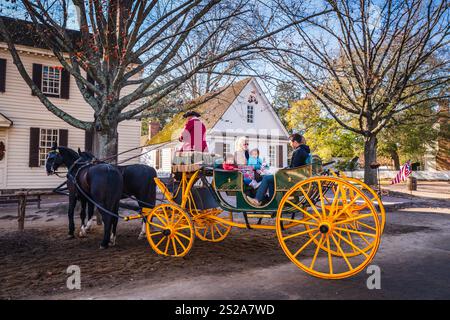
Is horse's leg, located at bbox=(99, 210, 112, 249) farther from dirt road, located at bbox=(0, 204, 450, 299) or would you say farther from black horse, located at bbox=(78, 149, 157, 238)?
black horse, located at bbox=(78, 149, 157, 238)

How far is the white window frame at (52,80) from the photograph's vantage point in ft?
53.0

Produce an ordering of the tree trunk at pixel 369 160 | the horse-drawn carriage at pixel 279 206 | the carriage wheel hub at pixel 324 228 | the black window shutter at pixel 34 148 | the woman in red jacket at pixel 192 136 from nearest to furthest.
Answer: the carriage wheel hub at pixel 324 228, the horse-drawn carriage at pixel 279 206, the woman in red jacket at pixel 192 136, the black window shutter at pixel 34 148, the tree trunk at pixel 369 160

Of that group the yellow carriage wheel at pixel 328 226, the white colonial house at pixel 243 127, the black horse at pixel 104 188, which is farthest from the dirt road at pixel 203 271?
the white colonial house at pixel 243 127

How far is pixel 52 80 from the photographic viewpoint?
1642 cm

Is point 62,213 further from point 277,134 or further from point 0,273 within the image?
point 277,134

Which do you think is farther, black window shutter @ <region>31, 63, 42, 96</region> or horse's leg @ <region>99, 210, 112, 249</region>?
black window shutter @ <region>31, 63, 42, 96</region>

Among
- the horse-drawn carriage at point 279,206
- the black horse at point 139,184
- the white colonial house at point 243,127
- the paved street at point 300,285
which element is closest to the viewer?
the paved street at point 300,285

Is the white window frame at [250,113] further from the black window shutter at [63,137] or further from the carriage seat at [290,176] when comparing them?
the carriage seat at [290,176]

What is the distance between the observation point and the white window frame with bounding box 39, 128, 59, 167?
625 inches

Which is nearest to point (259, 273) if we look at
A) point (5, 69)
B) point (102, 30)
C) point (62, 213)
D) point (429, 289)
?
point (429, 289)

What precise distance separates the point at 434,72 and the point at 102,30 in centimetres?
1696

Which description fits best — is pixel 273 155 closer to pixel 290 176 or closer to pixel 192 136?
pixel 192 136

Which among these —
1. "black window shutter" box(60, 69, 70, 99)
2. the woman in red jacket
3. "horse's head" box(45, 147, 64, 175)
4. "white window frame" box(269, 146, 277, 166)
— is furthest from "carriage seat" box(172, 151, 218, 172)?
"white window frame" box(269, 146, 277, 166)

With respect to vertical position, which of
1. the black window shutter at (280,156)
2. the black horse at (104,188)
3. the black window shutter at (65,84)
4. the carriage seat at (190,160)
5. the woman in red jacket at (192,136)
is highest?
the black window shutter at (65,84)
